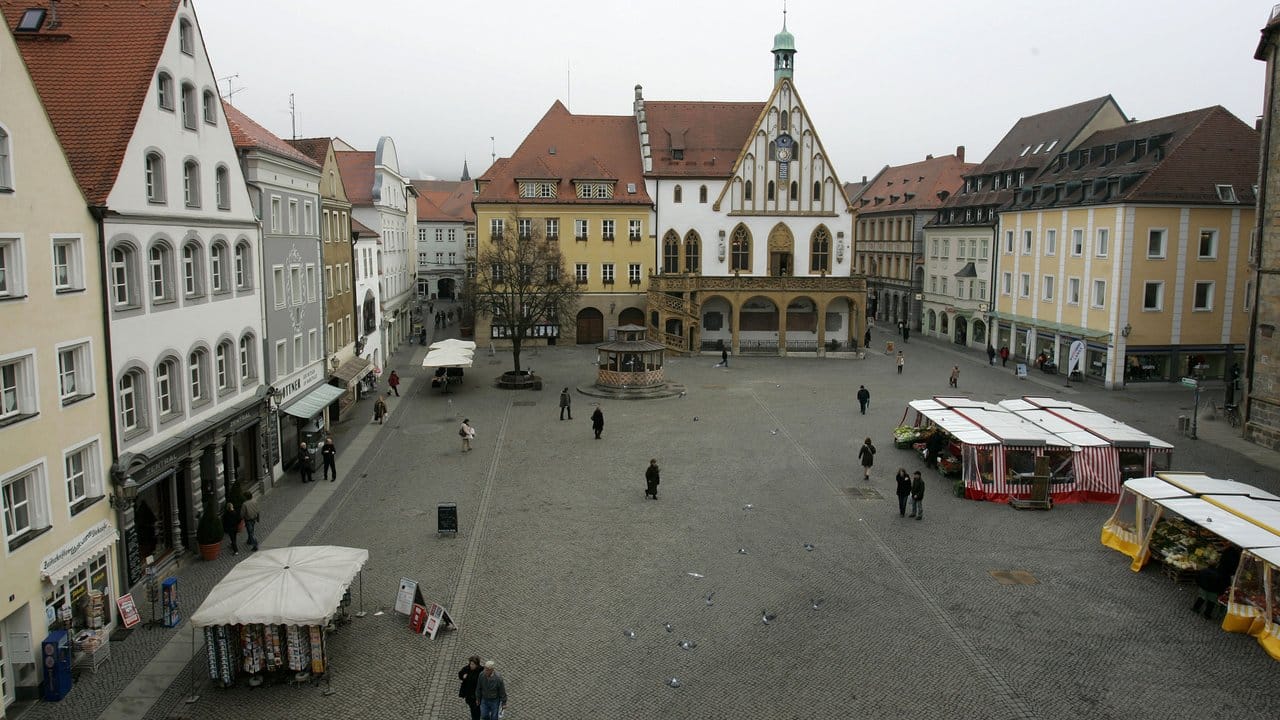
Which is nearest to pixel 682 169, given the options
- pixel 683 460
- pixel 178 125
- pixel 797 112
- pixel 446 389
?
pixel 797 112

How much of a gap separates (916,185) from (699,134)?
23797mm

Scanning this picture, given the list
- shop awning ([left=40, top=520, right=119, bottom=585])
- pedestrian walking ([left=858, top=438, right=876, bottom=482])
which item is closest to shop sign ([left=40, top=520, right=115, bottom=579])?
shop awning ([left=40, top=520, right=119, bottom=585])

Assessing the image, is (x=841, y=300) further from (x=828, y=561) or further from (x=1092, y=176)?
(x=828, y=561)

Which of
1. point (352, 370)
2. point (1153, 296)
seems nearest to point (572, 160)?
point (352, 370)

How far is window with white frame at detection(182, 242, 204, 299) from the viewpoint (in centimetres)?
2108

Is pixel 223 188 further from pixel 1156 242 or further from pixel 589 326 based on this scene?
pixel 1156 242

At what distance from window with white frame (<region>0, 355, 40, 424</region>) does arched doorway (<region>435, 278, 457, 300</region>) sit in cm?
9038

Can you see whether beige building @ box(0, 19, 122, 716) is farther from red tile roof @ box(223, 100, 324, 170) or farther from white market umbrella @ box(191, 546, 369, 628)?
red tile roof @ box(223, 100, 324, 170)

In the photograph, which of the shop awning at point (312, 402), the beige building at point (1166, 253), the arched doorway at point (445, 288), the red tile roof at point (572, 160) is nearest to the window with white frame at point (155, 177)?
the shop awning at point (312, 402)

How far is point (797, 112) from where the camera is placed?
5944 centimetres

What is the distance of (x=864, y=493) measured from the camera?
25906 millimetres

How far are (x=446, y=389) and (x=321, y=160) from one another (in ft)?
39.3

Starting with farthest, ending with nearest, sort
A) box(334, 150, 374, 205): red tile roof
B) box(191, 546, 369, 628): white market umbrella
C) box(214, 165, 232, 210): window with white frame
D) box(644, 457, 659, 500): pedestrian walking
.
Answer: box(334, 150, 374, 205): red tile roof < box(644, 457, 659, 500): pedestrian walking < box(214, 165, 232, 210): window with white frame < box(191, 546, 369, 628): white market umbrella

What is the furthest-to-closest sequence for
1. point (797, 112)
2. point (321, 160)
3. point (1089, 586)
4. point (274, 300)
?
1. point (797, 112)
2. point (321, 160)
3. point (274, 300)
4. point (1089, 586)
